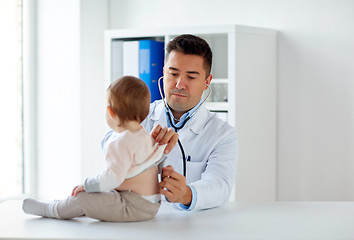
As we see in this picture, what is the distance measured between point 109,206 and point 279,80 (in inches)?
91.7

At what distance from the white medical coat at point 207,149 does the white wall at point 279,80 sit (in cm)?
146

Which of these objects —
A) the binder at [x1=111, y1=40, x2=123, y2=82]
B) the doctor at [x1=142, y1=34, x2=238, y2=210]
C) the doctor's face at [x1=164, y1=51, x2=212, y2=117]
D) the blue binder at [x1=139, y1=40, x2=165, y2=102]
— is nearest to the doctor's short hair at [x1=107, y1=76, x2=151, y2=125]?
the doctor at [x1=142, y1=34, x2=238, y2=210]

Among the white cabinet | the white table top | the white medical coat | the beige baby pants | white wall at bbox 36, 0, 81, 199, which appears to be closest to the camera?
the white table top

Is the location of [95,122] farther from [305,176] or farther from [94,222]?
[94,222]

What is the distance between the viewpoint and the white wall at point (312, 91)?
3221 mm

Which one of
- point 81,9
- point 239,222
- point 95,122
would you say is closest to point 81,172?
point 95,122

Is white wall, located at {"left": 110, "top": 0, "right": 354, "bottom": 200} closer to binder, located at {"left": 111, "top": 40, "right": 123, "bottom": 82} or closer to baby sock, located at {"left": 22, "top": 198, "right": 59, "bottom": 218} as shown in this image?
binder, located at {"left": 111, "top": 40, "right": 123, "bottom": 82}

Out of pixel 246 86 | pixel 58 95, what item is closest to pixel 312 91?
pixel 246 86

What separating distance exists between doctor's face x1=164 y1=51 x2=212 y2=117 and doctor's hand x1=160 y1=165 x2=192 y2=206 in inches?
21.8

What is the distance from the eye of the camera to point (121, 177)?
1286 millimetres

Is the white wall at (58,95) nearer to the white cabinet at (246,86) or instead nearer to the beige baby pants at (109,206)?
the white cabinet at (246,86)

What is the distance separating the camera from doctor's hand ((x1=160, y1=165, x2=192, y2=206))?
4.76 feet

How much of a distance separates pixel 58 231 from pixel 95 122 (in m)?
2.69

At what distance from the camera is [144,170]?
4.43ft
